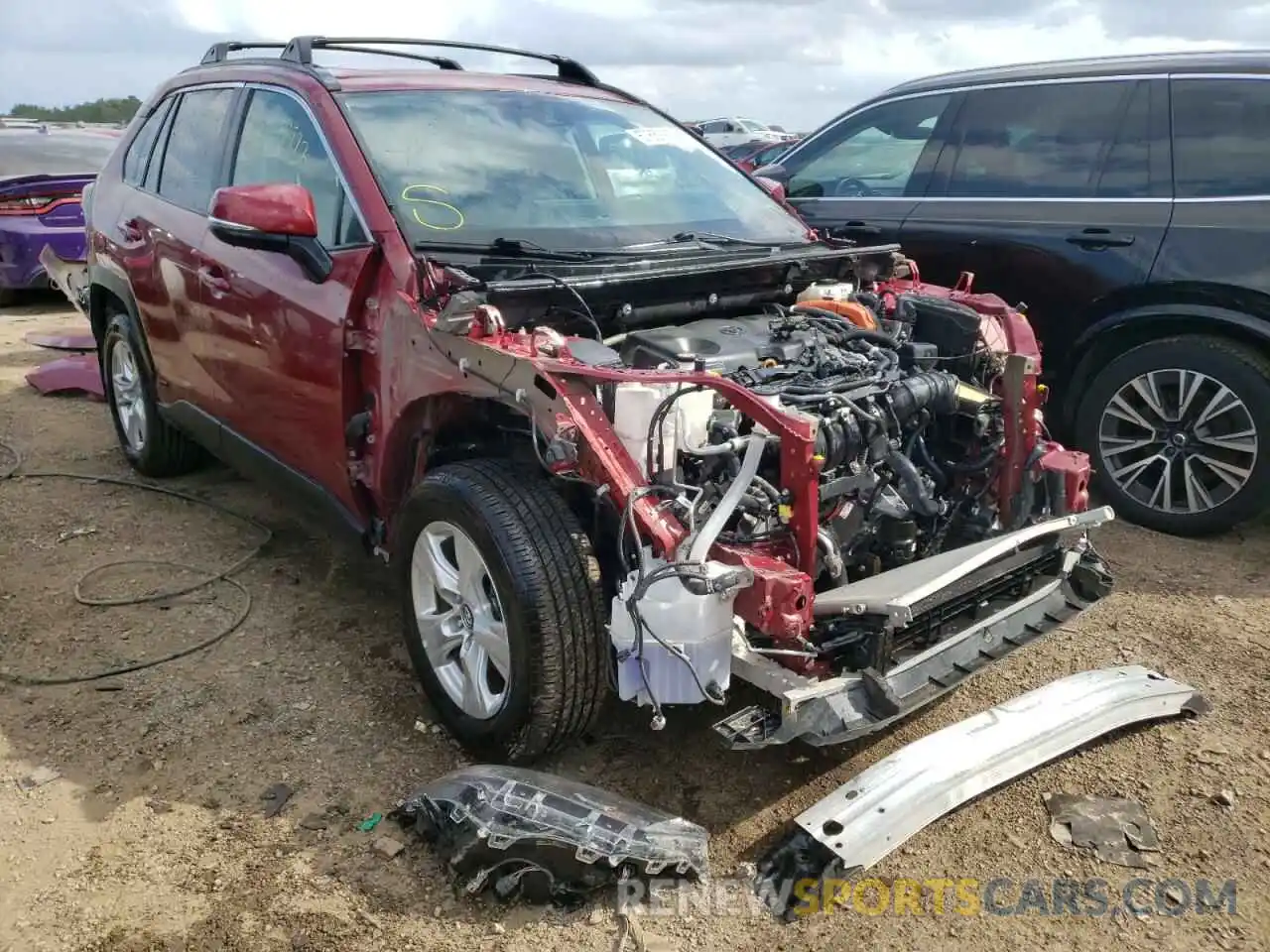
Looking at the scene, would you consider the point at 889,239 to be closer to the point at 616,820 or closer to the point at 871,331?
the point at 871,331

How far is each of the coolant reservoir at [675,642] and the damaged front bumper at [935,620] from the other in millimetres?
91

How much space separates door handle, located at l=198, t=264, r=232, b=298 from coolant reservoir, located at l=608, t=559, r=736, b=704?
2.24m

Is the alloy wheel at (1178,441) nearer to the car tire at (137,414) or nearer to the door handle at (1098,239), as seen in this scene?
the door handle at (1098,239)

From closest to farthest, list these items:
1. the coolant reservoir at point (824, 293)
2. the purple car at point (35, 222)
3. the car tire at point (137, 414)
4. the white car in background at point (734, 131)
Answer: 1. the coolant reservoir at point (824, 293)
2. the car tire at point (137, 414)
3. the purple car at point (35, 222)
4. the white car in background at point (734, 131)

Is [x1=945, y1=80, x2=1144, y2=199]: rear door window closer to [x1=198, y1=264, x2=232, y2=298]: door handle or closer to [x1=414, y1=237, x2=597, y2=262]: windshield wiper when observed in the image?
[x1=414, y1=237, x2=597, y2=262]: windshield wiper

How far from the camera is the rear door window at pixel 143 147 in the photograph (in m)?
4.79

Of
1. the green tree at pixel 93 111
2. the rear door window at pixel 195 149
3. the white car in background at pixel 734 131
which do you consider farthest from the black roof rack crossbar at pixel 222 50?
the green tree at pixel 93 111

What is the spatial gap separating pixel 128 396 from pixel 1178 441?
5.06 m

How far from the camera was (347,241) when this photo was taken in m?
3.26

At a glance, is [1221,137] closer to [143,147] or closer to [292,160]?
[292,160]

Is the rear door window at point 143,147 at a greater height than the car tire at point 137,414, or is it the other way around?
the rear door window at point 143,147

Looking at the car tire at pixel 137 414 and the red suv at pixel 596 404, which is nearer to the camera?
the red suv at pixel 596 404

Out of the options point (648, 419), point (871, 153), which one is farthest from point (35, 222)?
point (648, 419)

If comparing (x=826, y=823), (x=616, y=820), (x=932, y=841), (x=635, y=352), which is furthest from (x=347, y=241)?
(x=932, y=841)
